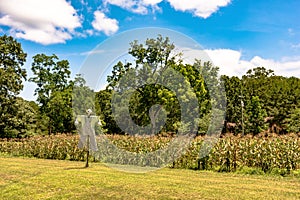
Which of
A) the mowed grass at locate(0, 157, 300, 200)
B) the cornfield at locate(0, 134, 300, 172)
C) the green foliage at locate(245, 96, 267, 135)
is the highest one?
the green foliage at locate(245, 96, 267, 135)

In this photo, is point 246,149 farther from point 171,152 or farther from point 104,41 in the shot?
point 104,41

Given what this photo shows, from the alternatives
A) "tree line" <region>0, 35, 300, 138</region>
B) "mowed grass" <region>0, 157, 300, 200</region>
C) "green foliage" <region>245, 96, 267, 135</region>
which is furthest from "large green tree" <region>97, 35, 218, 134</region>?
"green foliage" <region>245, 96, 267, 135</region>

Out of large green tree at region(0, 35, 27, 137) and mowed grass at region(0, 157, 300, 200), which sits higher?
large green tree at region(0, 35, 27, 137)

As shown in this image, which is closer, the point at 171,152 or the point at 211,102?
the point at 171,152

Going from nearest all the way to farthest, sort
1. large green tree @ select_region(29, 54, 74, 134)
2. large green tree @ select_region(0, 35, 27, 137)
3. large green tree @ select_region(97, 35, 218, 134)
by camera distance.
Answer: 1. large green tree @ select_region(97, 35, 218, 134)
2. large green tree @ select_region(0, 35, 27, 137)
3. large green tree @ select_region(29, 54, 74, 134)

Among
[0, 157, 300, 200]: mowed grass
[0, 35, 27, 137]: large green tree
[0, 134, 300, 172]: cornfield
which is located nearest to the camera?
[0, 157, 300, 200]: mowed grass

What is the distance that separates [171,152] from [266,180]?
4.01 metres

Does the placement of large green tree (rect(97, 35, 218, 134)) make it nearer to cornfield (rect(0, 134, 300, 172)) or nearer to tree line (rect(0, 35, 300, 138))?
tree line (rect(0, 35, 300, 138))

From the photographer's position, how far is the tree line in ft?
39.5

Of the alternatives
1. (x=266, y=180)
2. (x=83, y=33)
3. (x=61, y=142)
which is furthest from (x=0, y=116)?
(x=266, y=180)

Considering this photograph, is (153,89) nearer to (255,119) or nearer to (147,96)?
(147,96)

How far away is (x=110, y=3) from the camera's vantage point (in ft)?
37.6

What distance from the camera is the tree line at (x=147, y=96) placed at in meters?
12.0

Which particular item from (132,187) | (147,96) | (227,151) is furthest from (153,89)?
(132,187)
